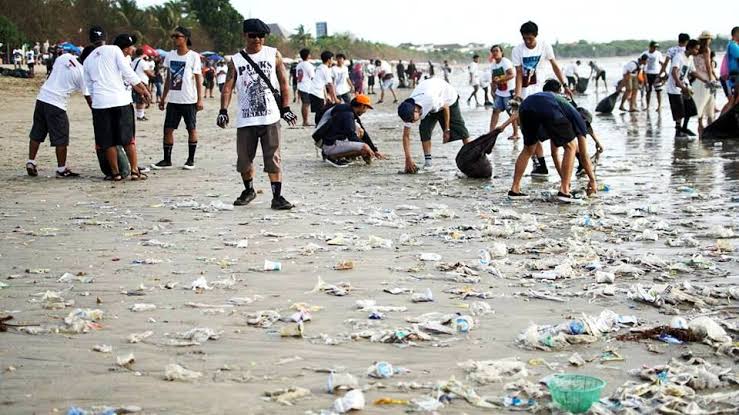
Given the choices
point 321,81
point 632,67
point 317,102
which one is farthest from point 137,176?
point 632,67

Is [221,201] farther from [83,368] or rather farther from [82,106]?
[82,106]

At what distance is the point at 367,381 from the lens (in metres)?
3.70

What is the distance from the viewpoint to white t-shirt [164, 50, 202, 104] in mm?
10859

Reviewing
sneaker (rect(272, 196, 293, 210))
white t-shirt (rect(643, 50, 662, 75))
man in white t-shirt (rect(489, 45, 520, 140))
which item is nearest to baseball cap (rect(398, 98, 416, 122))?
sneaker (rect(272, 196, 293, 210))

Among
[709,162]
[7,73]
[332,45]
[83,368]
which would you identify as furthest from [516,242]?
[332,45]

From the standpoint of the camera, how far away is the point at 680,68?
14.6 meters

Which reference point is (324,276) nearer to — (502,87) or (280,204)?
(280,204)

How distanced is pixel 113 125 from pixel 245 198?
2.46 meters

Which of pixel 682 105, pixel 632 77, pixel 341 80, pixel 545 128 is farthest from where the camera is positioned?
pixel 632 77

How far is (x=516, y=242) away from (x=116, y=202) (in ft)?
14.1

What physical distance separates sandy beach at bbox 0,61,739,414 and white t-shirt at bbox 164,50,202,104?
102 cm

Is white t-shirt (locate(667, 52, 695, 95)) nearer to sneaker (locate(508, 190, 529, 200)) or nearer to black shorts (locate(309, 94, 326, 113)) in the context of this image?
black shorts (locate(309, 94, 326, 113))

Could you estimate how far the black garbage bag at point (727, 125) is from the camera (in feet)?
46.6

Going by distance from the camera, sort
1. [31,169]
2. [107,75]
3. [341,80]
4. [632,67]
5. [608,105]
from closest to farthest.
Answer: [107,75] → [31,169] → [341,80] → [632,67] → [608,105]
